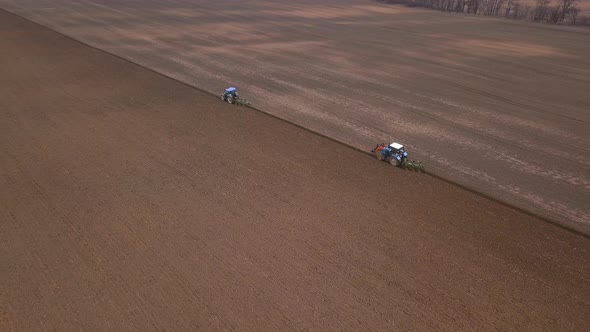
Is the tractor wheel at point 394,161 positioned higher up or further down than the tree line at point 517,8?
further down

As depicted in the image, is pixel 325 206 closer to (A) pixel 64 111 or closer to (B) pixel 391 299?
(B) pixel 391 299

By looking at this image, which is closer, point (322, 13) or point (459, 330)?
point (459, 330)

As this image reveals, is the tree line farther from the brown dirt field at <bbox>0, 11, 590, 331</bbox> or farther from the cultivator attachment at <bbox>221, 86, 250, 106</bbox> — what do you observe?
the brown dirt field at <bbox>0, 11, 590, 331</bbox>

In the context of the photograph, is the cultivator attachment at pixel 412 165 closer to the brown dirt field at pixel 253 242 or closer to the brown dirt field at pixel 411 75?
the brown dirt field at pixel 253 242

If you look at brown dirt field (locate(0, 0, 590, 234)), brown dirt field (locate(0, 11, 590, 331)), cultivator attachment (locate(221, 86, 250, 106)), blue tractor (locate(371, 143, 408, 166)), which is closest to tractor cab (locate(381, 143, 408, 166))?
blue tractor (locate(371, 143, 408, 166))

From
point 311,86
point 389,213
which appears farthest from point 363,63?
point 389,213

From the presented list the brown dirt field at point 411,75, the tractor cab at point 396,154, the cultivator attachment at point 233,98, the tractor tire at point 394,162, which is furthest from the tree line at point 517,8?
the tractor tire at point 394,162

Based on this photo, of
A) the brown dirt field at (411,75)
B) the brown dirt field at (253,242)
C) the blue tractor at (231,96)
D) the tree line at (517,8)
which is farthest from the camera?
the tree line at (517,8)
